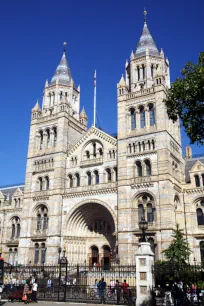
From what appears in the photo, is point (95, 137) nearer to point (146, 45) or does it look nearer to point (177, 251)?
point (146, 45)

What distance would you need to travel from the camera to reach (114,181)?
40031mm

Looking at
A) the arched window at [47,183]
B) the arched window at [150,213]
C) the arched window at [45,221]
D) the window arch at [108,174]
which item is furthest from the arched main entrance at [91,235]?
the arched window at [47,183]

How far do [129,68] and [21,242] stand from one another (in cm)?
2818

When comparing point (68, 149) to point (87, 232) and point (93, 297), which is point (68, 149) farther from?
point (93, 297)

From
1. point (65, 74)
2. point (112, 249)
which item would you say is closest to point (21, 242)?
point (112, 249)

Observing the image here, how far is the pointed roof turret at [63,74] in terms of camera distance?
5134cm

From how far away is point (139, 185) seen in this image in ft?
123

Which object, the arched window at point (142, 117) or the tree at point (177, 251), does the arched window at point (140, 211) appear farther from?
the arched window at point (142, 117)

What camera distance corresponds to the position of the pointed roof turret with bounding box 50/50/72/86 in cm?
5134

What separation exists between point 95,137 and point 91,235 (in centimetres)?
1309

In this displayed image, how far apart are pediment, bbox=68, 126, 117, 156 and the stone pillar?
74.9 feet

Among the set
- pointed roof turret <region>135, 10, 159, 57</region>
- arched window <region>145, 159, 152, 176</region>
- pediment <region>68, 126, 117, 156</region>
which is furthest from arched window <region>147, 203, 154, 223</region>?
pointed roof turret <region>135, 10, 159, 57</region>

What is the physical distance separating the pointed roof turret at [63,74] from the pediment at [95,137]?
36.6 ft

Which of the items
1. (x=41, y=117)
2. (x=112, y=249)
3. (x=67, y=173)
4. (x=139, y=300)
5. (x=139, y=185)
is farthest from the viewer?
(x=41, y=117)
